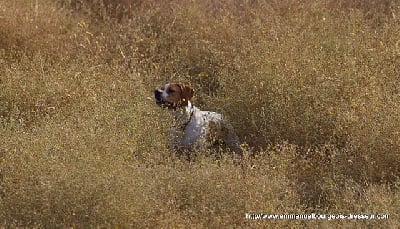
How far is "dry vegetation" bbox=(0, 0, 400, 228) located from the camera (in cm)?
504

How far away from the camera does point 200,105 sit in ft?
24.5

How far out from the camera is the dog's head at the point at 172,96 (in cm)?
A: 669

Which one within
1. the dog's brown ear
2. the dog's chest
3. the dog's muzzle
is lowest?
the dog's chest

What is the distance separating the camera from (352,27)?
25.6 feet

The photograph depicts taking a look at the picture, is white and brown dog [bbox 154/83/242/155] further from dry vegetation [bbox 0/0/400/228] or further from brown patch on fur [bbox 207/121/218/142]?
dry vegetation [bbox 0/0/400/228]

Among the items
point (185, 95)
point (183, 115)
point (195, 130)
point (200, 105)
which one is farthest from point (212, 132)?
point (200, 105)

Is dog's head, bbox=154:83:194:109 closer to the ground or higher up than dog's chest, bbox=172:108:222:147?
higher up

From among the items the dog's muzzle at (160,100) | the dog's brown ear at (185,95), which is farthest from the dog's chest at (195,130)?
the dog's muzzle at (160,100)

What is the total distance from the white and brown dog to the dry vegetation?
0.43 feet

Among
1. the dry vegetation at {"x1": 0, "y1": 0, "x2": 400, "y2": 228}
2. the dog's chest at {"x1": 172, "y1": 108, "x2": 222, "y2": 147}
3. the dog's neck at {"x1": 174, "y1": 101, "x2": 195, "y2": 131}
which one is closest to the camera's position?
the dry vegetation at {"x1": 0, "y1": 0, "x2": 400, "y2": 228}

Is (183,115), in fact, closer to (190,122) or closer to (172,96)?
(190,122)

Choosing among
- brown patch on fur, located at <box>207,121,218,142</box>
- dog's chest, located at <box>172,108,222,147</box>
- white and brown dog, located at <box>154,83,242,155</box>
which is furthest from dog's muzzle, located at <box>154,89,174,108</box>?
brown patch on fur, located at <box>207,121,218,142</box>

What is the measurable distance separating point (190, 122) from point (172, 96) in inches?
11.2

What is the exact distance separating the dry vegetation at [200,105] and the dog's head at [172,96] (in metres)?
0.14
